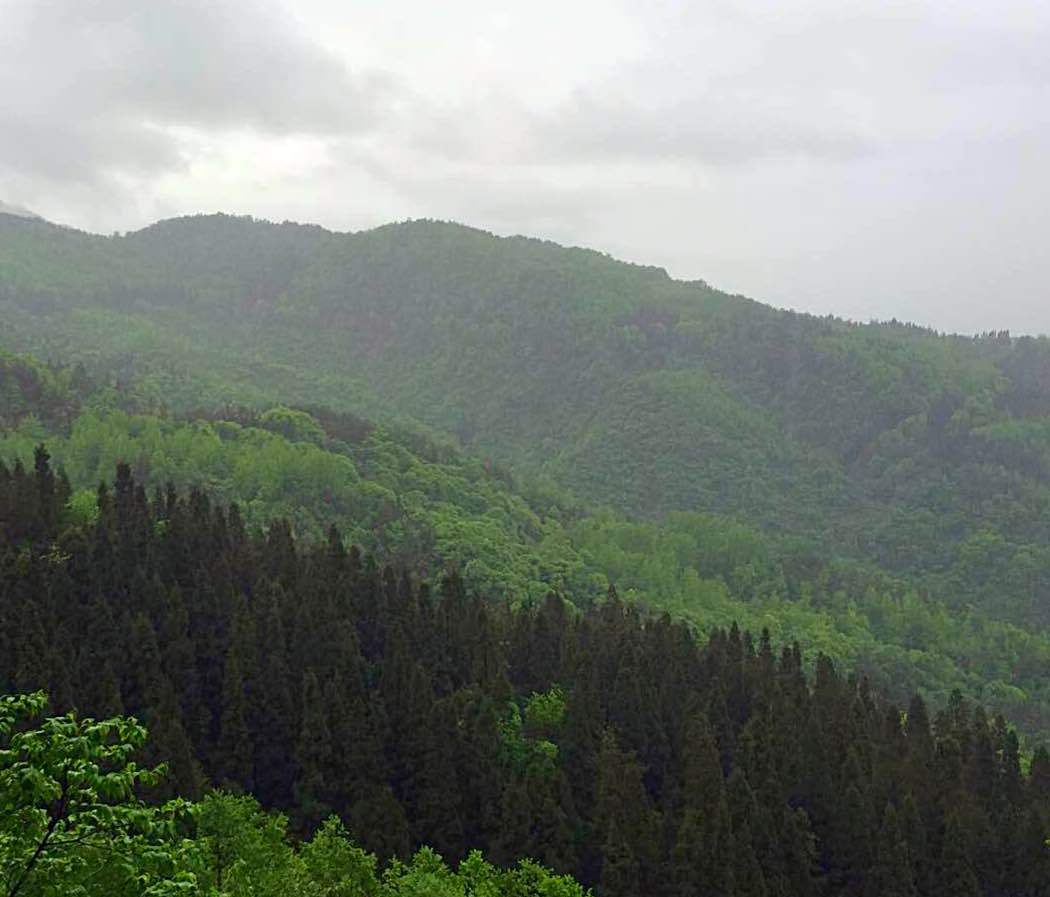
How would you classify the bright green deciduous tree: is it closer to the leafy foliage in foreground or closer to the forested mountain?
the leafy foliage in foreground

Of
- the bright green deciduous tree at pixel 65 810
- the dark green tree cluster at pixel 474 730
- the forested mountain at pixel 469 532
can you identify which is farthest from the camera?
the forested mountain at pixel 469 532

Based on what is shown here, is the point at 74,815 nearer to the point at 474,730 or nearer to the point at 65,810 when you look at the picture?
the point at 65,810

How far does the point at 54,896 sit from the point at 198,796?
37.7 m

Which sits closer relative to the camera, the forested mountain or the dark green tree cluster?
the dark green tree cluster

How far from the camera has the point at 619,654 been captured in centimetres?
8569

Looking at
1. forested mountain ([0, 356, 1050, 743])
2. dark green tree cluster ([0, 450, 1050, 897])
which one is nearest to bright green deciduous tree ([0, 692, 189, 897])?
dark green tree cluster ([0, 450, 1050, 897])

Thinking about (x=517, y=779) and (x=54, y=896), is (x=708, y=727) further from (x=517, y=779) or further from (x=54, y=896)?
(x=54, y=896)

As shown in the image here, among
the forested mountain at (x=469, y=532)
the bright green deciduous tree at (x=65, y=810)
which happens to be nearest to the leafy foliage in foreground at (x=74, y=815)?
the bright green deciduous tree at (x=65, y=810)

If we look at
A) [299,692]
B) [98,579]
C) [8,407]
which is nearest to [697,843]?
[299,692]

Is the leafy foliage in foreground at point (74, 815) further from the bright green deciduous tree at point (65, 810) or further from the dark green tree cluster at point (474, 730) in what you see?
the dark green tree cluster at point (474, 730)

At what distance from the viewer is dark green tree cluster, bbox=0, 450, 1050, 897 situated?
61000 millimetres

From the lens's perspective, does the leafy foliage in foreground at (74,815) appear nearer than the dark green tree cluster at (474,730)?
Yes

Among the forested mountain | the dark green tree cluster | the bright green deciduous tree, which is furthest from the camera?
the forested mountain

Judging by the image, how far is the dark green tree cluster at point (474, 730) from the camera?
200ft
